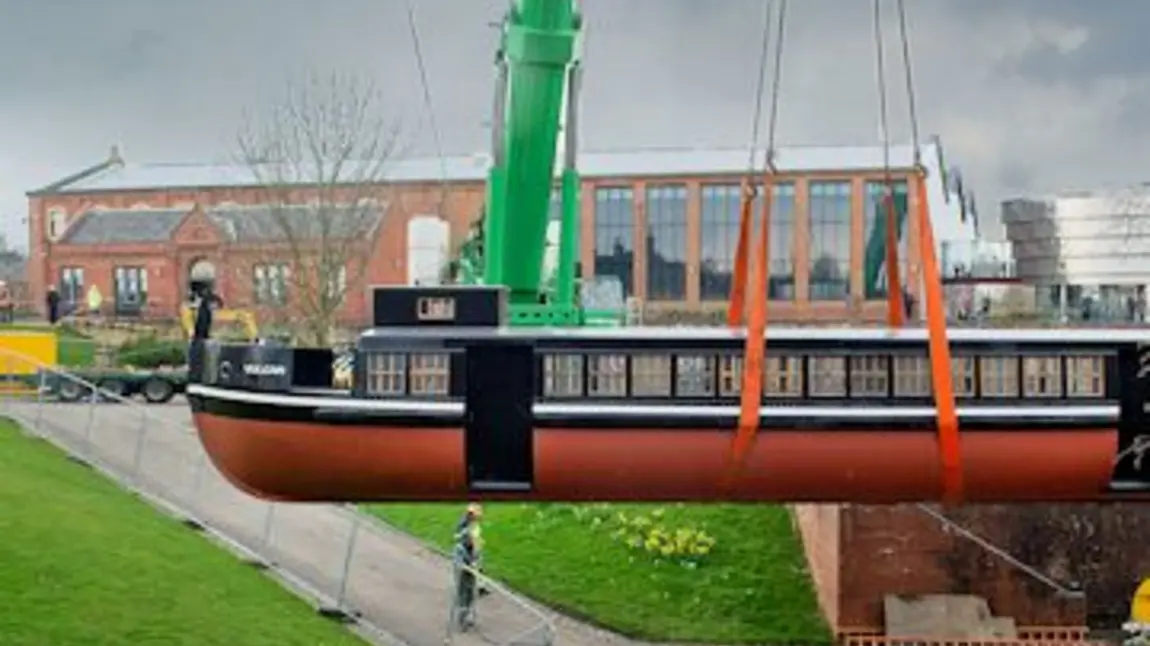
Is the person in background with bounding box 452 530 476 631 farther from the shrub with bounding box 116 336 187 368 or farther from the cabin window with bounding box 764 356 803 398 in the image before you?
the shrub with bounding box 116 336 187 368

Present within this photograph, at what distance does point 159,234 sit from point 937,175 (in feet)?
131

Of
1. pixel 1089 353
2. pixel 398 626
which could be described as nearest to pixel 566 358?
pixel 1089 353

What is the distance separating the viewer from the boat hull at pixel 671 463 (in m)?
12.3

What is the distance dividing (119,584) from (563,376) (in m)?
8.73

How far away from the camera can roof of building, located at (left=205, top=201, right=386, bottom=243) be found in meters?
44.3

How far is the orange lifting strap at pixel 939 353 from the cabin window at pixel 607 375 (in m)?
2.51

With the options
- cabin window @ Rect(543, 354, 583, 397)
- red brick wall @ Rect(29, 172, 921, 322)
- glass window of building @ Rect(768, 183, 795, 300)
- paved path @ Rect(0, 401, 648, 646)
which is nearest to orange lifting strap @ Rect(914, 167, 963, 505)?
cabin window @ Rect(543, 354, 583, 397)

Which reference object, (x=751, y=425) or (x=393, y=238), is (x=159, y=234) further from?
(x=751, y=425)

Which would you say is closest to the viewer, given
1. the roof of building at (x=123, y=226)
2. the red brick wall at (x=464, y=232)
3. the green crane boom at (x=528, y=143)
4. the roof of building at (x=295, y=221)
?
the green crane boom at (x=528, y=143)

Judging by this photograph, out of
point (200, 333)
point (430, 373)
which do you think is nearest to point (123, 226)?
point (200, 333)

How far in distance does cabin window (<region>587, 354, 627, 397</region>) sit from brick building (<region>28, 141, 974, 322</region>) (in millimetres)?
55980

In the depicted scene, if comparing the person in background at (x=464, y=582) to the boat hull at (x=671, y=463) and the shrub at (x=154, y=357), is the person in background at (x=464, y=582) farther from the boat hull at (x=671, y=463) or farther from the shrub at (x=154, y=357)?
the shrub at (x=154, y=357)

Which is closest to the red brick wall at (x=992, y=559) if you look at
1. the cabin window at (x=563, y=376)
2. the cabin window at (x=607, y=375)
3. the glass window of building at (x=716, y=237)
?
the cabin window at (x=607, y=375)

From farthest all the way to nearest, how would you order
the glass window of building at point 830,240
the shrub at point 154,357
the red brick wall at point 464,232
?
the glass window of building at point 830,240 < the red brick wall at point 464,232 < the shrub at point 154,357
